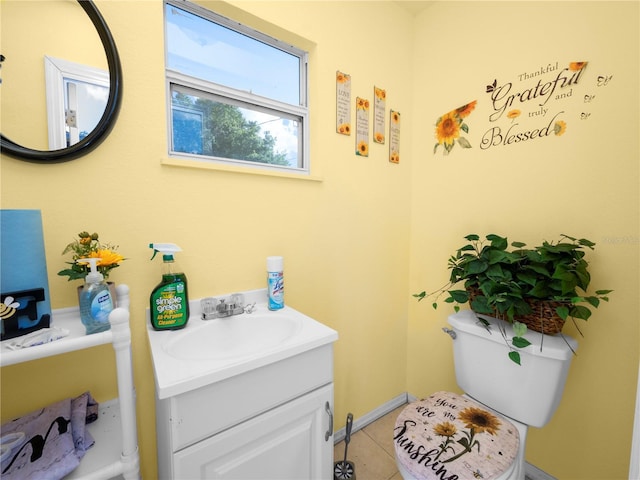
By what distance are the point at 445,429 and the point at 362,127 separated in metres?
1.34

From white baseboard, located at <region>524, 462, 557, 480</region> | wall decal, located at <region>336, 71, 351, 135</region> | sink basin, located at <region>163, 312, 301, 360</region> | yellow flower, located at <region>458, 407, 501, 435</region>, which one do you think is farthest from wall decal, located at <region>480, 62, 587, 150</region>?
white baseboard, located at <region>524, 462, 557, 480</region>

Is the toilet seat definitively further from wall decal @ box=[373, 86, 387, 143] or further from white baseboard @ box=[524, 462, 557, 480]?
wall decal @ box=[373, 86, 387, 143]

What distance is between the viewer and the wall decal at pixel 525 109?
3.64ft

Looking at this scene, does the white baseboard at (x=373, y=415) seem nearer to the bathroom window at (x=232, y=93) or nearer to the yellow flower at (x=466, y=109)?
the bathroom window at (x=232, y=93)

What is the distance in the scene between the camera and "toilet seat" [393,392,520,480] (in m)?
0.81

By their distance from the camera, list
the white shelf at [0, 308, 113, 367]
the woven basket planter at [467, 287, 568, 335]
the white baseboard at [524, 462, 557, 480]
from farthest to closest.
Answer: the white baseboard at [524, 462, 557, 480], the woven basket planter at [467, 287, 568, 335], the white shelf at [0, 308, 113, 367]

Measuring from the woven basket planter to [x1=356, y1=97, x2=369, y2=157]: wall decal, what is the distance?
98 centimetres

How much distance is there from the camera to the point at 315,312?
1365mm

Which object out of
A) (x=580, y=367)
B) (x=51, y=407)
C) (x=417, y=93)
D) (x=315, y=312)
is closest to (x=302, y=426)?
(x=315, y=312)

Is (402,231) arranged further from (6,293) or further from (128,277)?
(6,293)

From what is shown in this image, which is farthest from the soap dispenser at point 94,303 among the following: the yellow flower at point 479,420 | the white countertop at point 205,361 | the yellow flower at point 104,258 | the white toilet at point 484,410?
the yellow flower at point 479,420

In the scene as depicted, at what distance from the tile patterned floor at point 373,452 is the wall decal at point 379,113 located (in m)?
1.61

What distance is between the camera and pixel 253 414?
77 cm

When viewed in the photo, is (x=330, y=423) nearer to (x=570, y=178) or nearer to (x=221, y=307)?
(x=221, y=307)
